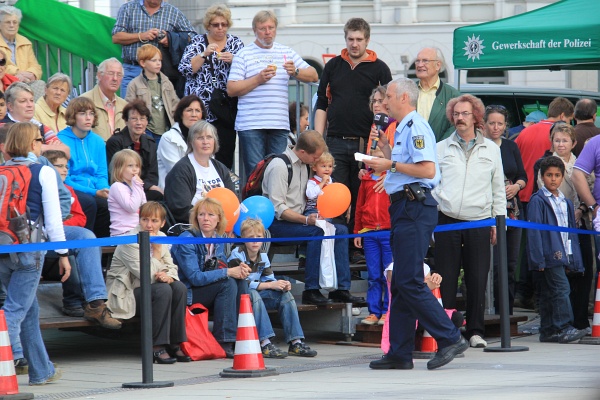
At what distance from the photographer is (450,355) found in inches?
367

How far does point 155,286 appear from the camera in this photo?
10125 mm

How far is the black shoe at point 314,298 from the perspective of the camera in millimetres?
11469

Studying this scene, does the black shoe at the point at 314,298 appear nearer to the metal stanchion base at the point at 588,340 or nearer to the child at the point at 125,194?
the child at the point at 125,194

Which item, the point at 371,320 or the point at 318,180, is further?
the point at 318,180

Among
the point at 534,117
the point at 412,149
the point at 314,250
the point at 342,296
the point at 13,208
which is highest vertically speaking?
the point at 534,117

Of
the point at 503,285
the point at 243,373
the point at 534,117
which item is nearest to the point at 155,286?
the point at 243,373

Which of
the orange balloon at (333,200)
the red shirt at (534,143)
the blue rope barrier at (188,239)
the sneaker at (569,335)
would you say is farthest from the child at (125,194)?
the red shirt at (534,143)

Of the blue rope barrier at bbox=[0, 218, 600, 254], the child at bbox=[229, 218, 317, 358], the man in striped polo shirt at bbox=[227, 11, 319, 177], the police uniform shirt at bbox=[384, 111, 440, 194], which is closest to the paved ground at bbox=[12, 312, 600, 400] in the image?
the child at bbox=[229, 218, 317, 358]

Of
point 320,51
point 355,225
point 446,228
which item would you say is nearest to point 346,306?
point 355,225

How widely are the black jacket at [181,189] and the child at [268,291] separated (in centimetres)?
71

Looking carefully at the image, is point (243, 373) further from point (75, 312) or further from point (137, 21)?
point (137, 21)

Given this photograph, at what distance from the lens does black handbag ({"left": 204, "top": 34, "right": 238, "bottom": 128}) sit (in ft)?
42.4

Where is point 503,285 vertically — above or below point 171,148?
below

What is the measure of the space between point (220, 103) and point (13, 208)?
457 centimetres
